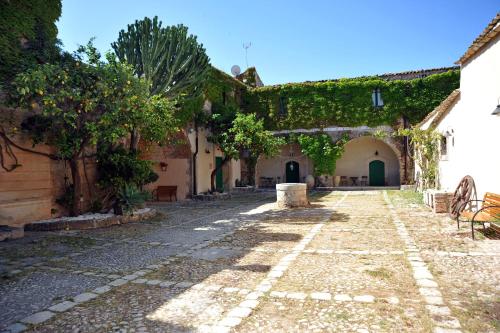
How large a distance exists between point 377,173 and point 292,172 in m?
5.43

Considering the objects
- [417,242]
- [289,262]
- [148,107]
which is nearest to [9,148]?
[148,107]

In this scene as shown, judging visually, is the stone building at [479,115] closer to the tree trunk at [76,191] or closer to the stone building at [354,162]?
the tree trunk at [76,191]

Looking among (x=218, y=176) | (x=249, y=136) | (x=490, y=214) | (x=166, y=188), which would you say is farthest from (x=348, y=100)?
(x=490, y=214)

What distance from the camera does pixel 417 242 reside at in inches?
266

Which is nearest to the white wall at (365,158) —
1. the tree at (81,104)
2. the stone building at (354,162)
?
the stone building at (354,162)

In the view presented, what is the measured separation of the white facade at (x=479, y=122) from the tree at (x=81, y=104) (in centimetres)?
767

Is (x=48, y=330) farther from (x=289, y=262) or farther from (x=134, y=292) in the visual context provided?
(x=289, y=262)

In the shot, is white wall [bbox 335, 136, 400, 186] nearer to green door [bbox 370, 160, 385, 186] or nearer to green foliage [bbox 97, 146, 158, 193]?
green door [bbox 370, 160, 385, 186]

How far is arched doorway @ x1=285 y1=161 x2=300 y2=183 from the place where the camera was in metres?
24.9

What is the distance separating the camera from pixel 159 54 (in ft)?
40.2

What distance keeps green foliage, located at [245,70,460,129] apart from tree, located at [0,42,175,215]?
1451 cm

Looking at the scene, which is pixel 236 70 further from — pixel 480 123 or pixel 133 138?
pixel 480 123

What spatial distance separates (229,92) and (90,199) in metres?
12.2

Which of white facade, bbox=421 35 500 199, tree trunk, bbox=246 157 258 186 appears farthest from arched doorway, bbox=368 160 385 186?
white facade, bbox=421 35 500 199
